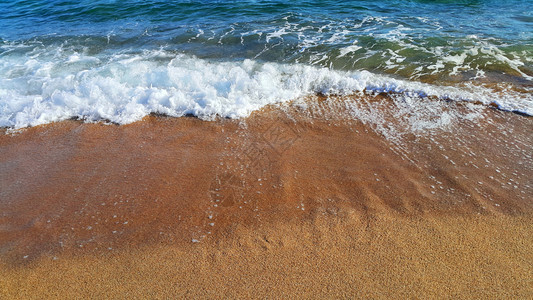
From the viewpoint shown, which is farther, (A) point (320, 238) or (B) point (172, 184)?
(B) point (172, 184)

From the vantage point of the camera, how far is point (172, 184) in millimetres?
3650

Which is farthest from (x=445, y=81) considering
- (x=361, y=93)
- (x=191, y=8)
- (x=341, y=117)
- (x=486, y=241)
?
(x=191, y=8)

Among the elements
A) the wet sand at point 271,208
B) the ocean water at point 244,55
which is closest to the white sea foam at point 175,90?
the ocean water at point 244,55

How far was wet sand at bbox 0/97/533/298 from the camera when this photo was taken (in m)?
2.63

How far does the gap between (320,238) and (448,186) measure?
170 centimetres

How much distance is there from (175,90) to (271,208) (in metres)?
3.22

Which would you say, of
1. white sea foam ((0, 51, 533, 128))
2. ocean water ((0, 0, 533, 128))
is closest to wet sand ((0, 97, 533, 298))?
white sea foam ((0, 51, 533, 128))

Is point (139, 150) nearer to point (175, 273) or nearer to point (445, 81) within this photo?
point (175, 273)

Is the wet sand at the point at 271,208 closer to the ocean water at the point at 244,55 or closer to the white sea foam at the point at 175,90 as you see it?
the white sea foam at the point at 175,90

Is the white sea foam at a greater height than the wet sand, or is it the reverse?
the white sea foam

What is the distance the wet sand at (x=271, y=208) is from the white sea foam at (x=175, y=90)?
35cm

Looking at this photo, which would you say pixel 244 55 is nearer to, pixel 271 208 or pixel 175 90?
pixel 175 90

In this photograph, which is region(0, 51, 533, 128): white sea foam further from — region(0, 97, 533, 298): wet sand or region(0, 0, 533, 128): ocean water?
region(0, 97, 533, 298): wet sand

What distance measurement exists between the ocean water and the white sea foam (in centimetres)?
2
